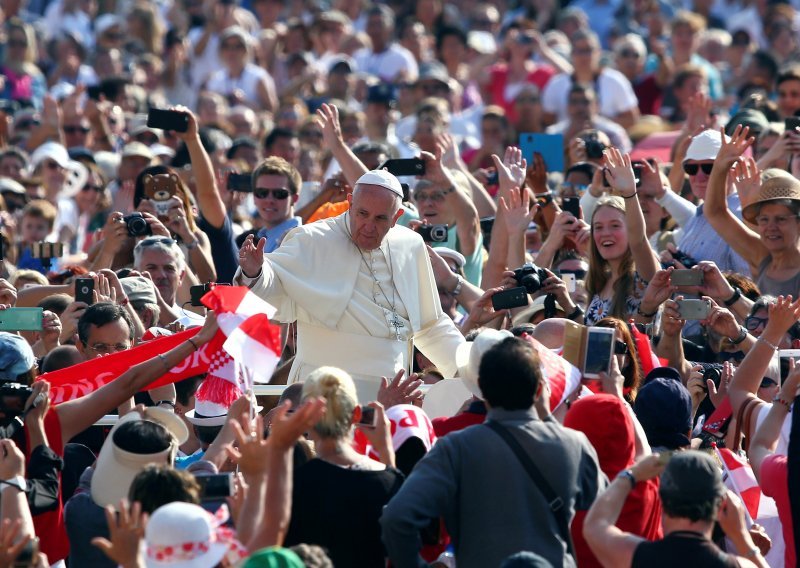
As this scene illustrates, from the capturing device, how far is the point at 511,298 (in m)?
8.02

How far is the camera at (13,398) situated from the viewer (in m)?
6.20

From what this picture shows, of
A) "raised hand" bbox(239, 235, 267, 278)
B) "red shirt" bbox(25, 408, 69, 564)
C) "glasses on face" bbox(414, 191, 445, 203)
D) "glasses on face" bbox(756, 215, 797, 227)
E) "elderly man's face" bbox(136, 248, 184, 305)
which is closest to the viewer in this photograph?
"red shirt" bbox(25, 408, 69, 564)

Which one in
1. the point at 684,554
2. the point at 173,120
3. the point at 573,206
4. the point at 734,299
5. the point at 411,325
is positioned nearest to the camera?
the point at 684,554

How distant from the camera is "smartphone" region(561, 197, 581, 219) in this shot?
992 cm

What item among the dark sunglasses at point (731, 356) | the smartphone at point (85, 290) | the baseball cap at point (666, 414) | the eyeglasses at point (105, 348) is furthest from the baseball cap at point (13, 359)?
the dark sunglasses at point (731, 356)

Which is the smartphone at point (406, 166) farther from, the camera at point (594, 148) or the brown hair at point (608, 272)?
the camera at point (594, 148)

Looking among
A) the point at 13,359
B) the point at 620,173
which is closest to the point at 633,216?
the point at 620,173

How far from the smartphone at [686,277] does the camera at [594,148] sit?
3167mm

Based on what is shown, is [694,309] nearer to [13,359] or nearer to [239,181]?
[13,359]

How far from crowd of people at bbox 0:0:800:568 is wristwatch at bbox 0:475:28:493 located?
1.3 inches

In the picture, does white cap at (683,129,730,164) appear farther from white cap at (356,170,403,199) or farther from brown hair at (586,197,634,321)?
white cap at (356,170,403,199)

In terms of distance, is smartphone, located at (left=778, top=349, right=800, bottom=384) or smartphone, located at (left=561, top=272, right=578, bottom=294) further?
smartphone, located at (left=561, top=272, right=578, bottom=294)

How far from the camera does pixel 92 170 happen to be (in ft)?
43.3

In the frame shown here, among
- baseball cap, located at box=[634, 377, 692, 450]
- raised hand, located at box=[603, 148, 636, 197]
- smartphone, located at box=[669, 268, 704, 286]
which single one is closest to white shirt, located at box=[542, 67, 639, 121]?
raised hand, located at box=[603, 148, 636, 197]
